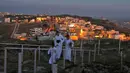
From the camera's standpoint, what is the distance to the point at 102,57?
19781 mm

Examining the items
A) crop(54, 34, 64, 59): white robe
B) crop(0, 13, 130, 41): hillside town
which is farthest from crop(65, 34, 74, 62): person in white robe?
crop(0, 13, 130, 41): hillside town

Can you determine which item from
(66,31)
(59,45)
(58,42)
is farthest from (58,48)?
(66,31)

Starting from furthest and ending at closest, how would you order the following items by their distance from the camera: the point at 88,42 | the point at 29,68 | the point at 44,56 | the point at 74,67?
the point at 88,42
the point at 44,56
the point at 29,68
the point at 74,67

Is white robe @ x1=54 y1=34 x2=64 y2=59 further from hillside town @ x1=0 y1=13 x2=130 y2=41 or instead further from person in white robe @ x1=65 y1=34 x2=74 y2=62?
hillside town @ x1=0 y1=13 x2=130 y2=41

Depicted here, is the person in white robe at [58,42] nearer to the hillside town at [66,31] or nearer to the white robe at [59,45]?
the white robe at [59,45]

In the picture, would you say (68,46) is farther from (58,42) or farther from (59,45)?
(58,42)

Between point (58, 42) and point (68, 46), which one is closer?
point (58, 42)

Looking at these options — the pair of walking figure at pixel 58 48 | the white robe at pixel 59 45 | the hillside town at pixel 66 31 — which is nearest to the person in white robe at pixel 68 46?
the pair of walking figure at pixel 58 48

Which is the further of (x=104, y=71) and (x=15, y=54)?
(x=15, y=54)

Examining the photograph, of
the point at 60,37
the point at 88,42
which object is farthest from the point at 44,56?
the point at 88,42

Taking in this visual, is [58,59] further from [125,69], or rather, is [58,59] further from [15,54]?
[15,54]

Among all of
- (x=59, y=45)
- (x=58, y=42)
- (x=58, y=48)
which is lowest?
(x=58, y=48)

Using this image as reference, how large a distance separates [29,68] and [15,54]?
17.4ft

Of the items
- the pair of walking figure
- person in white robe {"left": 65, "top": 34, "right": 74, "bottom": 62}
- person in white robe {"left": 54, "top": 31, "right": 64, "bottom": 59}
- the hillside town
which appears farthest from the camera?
the hillside town
